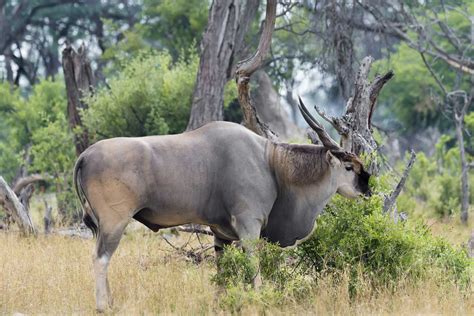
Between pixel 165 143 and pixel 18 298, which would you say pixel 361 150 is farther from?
pixel 18 298

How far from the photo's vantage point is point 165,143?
23.6 feet

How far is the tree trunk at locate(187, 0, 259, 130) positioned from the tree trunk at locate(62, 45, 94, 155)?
262 cm

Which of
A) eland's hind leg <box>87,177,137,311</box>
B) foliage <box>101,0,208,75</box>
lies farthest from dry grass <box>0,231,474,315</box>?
foliage <box>101,0,208,75</box>

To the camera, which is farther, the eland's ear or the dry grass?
the eland's ear

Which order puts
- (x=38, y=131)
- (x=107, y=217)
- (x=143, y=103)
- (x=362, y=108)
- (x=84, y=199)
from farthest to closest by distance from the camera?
(x=38, y=131)
(x=143, y=103)
(x=362, y=108)
(x=84, y=199)
(x=107, y=217)

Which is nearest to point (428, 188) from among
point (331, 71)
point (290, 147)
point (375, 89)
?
point (331, 71)

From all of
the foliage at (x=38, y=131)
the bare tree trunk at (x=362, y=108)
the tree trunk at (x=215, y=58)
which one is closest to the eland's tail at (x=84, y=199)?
the bare tree trunk at (x=362, y=108)

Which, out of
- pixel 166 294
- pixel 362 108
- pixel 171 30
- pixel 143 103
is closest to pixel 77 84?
pixel 143 103

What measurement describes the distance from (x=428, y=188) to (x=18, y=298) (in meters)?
12.7

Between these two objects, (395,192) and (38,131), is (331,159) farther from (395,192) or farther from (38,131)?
(38,131)

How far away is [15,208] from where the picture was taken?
1071 cm

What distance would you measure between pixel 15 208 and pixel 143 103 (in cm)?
544

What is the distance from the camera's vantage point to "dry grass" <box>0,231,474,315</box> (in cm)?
669

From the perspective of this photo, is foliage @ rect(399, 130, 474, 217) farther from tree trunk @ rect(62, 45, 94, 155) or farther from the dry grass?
the dry grass
